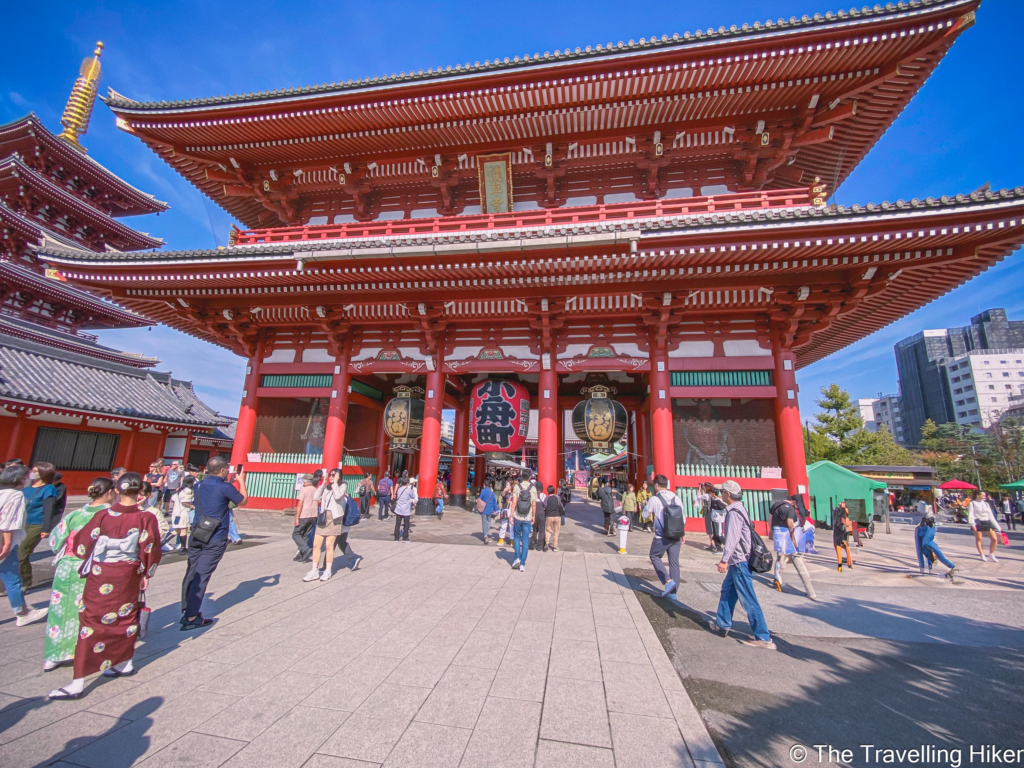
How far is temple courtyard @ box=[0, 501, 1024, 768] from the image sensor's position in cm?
261

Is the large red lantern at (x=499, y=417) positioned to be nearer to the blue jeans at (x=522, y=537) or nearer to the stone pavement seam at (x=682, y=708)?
the blue jeans at (x=522, y=537)

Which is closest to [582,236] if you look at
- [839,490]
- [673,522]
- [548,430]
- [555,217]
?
[555,217]

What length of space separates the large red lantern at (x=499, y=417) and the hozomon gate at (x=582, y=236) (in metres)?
0.73

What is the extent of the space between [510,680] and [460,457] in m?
11.8

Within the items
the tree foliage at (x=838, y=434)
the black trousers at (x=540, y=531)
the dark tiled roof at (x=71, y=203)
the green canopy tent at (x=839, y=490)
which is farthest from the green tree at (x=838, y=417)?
the dark tiled roof at (x=71, y=203)

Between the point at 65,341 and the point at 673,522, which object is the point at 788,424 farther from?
the point at 65,341

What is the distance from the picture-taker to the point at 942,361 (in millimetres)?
75000

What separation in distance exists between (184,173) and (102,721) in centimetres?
1718

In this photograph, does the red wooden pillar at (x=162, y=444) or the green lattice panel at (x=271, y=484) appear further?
the red wooden pillar at (x=162, y=444)

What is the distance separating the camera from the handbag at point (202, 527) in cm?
442

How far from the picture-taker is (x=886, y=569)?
28.2 ft

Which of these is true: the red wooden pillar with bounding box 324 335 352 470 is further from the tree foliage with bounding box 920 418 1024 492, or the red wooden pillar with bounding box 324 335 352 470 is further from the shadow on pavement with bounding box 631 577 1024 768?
the tree foliage with bounding box 920 418 1024 492

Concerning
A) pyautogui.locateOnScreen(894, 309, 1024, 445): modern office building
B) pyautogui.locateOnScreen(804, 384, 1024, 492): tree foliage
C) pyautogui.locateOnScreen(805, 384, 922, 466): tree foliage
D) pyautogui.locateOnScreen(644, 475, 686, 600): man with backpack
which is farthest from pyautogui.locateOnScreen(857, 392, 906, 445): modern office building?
pyautogui.locateOnScreen(644, 475, 686, 600): man with backpack

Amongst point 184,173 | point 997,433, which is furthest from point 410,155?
point 997,433
